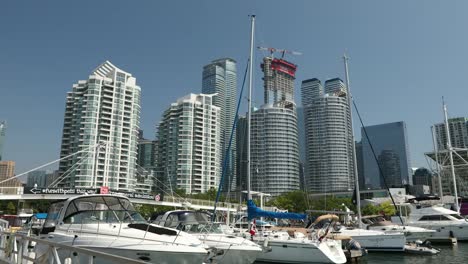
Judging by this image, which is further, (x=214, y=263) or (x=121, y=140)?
(x=121, y=140)

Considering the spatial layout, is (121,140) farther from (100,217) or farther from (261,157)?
(100,217)

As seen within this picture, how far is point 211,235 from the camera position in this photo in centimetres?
1700

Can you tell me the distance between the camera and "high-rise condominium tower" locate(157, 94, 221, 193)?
5468 inches

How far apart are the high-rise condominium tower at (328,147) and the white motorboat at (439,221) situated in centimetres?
12308

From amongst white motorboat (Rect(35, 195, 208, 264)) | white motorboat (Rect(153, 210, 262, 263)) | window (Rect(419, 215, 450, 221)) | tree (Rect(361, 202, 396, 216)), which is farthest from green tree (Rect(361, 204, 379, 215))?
white motorboat (Rect(35, 195, 208, 264))

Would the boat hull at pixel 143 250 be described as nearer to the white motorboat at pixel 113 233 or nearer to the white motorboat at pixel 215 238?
the white motorboat at pixel 113 233

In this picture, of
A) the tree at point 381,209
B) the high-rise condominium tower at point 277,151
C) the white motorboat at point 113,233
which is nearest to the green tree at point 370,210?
the tree at point 381,209

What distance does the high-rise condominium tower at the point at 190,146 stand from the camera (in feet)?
456

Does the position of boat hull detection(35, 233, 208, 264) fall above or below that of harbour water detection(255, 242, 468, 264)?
above

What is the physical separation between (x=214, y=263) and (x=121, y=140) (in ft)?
369

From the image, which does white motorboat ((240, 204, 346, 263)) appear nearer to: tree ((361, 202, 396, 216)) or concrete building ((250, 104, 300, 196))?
tree ((361, 202, 396, 216))

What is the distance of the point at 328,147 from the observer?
168 meters

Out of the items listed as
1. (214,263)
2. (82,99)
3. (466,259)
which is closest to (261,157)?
(82,99)

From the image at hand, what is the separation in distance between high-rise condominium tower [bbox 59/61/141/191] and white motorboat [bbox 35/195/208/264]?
10322cm
